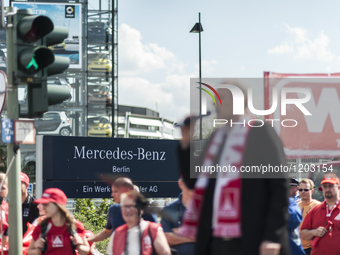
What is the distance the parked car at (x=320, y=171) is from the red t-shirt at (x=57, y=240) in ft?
22.2

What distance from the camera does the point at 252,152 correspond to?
3246mm

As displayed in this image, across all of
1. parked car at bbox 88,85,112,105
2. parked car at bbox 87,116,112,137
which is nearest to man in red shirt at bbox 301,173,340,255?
parked car at bbox 87,116,112,137

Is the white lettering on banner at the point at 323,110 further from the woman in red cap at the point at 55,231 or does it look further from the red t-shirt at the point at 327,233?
the woman in red cap at the point at 55,231

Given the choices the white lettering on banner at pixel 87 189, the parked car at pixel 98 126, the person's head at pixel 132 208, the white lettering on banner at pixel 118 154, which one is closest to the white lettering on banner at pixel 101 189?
the white lettering on banner at pixel 87 189

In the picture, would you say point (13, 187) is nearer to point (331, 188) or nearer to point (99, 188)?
point (331, 188)

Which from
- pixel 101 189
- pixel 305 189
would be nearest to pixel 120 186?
pixel 305 189

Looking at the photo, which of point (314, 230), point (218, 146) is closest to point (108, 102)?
point (314, 230)

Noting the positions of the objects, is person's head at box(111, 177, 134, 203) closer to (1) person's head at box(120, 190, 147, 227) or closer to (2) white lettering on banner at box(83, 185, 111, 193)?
(1) person's head at box(120, 190, 147, 227)

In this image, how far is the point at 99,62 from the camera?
3631 cm

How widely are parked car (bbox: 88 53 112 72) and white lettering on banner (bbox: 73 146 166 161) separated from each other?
25.9 meters

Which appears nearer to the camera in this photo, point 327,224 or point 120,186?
point 120,186

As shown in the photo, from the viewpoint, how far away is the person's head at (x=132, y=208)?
5164 mm

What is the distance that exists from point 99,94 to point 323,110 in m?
24.3

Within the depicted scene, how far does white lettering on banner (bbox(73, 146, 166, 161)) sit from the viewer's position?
10242 mm
